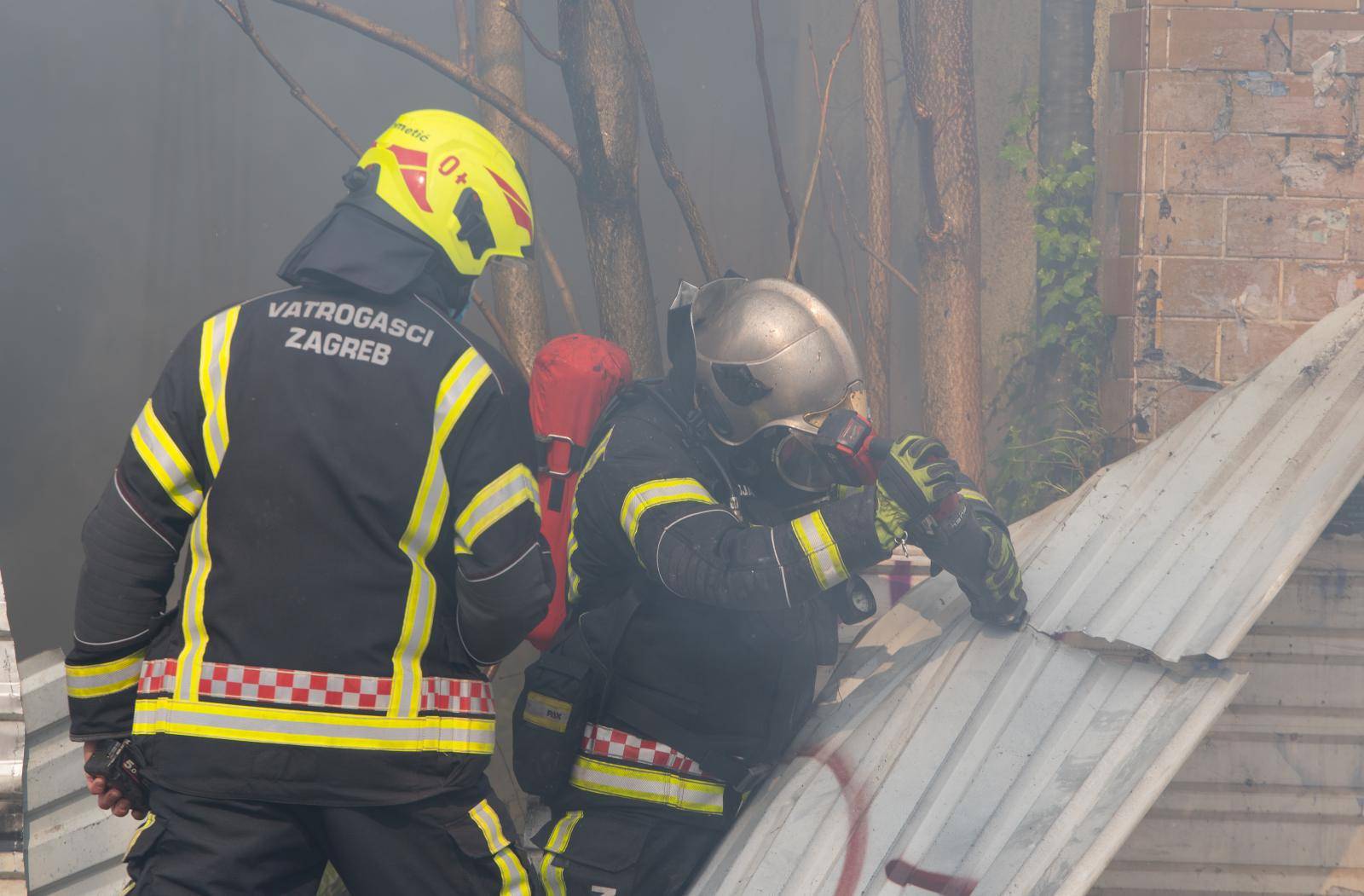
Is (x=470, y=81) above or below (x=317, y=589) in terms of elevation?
above

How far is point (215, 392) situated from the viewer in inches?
78.2

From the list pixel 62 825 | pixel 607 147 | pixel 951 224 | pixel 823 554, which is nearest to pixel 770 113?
pixel 607 147

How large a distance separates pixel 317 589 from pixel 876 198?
4327 millimetres

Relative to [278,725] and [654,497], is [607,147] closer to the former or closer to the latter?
[654,497]

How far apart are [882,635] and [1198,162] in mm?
2242

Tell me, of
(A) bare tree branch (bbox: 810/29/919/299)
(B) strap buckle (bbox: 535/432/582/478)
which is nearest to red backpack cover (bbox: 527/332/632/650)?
(B) strap buckle (bbox: 535/432/582/478)

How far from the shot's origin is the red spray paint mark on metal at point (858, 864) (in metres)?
2.13

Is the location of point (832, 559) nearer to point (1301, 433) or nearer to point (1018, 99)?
point (1301, 433)

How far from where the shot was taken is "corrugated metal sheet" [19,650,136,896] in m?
3.27

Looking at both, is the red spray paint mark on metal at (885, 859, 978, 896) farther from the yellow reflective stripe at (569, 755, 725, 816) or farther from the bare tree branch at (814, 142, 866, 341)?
the bare tree branch at (814, 142, 866, 341)

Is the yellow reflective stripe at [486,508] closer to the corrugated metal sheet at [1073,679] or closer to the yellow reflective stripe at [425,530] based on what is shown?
the yellow reflective stripe at [425,530]

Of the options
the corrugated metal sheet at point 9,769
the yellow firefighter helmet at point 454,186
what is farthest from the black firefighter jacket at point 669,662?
the corrugated metal sheet at point 9,769

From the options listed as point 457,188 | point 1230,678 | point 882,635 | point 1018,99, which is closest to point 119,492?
point 457,188

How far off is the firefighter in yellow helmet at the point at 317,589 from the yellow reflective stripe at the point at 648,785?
19.9 inches
